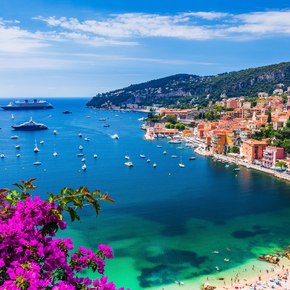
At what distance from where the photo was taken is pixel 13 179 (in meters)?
32.9

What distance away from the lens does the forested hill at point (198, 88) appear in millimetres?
115375

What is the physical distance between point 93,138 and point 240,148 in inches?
1043

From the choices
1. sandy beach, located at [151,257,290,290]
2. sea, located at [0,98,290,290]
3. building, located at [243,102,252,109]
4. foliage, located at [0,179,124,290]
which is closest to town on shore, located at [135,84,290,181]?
sea, located at [0,98,290,290]

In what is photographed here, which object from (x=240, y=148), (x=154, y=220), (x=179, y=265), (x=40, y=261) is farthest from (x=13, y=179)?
(x=40, y=261)

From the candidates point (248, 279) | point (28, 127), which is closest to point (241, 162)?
point (248, 279)

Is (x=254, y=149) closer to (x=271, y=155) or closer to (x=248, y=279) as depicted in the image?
(x=271, y=155)

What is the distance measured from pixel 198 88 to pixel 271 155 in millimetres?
103073

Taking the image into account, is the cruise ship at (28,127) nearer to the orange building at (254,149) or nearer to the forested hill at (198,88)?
the orange building at (254,149)

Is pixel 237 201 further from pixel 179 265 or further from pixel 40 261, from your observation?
pixel 40 261

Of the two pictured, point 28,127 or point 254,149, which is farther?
point 28,127

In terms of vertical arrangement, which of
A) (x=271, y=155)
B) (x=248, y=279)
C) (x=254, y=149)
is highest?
(x=254, y=149)

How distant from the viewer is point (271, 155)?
3691 centimetres

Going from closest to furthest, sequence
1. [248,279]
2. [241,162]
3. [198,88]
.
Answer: [248,279]
[241,162]
[198,88]

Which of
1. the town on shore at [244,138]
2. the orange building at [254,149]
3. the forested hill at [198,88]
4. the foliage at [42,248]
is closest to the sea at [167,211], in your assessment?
the town on shore at [244,138]
